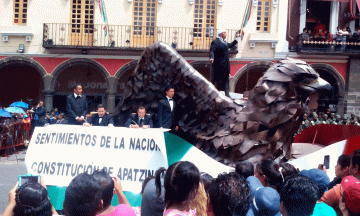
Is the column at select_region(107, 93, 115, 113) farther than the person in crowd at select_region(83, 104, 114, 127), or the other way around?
the column at select_region(107, 93, 115, 113)

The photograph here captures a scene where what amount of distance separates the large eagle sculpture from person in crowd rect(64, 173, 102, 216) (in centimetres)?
305

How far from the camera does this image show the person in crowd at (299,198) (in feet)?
10.1

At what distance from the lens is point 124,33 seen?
21781 millimetres

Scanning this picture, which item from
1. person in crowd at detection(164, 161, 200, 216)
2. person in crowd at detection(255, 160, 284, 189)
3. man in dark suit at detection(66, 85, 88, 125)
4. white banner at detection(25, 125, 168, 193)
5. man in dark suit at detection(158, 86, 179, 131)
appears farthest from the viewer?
man in dark suit at detection(66, 85, 88, 125)

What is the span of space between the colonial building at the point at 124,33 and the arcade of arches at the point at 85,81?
0.19 ft

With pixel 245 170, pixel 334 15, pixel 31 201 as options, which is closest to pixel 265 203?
pixel 245 170

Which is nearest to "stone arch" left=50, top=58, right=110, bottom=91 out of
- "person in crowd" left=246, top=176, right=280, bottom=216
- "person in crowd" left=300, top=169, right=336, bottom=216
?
"person in crowd" left=300, top=169, right=336, bottom=216

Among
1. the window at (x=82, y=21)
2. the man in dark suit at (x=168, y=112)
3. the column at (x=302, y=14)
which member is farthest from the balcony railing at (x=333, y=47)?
the man in dark suit at (x=168, y=112)

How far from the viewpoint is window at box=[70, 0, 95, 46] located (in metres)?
21.8

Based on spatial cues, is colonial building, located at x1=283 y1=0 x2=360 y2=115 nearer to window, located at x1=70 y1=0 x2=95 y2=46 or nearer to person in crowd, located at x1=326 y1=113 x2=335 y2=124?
person in crowd, located at x1=326 y1=113 x2=335 y2=124

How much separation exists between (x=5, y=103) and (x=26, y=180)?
2200 centimetres

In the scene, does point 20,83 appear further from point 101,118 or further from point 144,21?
point 101,118

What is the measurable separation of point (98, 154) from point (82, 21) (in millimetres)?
17198

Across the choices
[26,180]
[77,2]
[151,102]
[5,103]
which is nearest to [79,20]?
[77,2]
